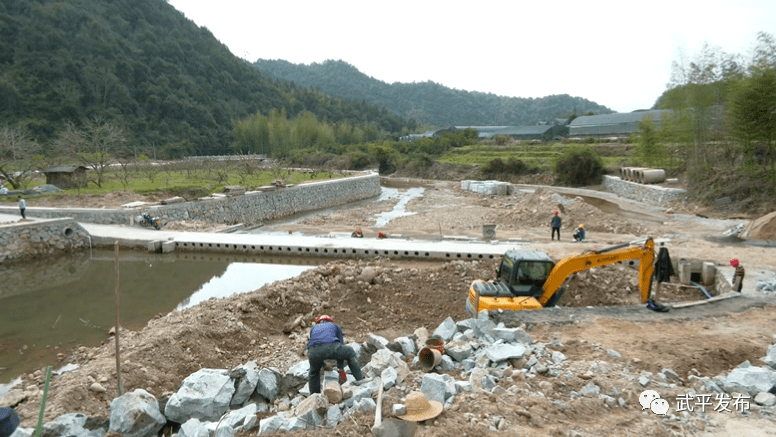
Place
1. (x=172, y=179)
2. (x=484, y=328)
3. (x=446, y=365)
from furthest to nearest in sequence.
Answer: (x=172, y=179)
(x=484, y=328)
(x=446, y=365)

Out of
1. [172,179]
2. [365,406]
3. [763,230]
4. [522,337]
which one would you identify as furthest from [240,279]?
[172,179]

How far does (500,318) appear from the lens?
337 inches

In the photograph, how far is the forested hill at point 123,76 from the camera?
58.0 meters

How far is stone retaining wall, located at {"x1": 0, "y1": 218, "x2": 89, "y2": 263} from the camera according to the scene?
17719 mm

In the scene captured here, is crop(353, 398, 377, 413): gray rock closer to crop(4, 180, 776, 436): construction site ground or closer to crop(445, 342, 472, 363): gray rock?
crop(4, 180, 776, 436): construction site ground

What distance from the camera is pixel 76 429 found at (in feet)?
17.7

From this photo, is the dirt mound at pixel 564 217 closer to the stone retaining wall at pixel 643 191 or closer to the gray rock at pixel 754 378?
the stone retaining wall at pixel 643 191

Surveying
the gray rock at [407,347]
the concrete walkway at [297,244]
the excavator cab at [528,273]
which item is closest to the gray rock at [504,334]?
the gray rock at [407,347]

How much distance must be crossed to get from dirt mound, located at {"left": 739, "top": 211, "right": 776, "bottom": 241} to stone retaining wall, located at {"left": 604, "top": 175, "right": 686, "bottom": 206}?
12.9 m

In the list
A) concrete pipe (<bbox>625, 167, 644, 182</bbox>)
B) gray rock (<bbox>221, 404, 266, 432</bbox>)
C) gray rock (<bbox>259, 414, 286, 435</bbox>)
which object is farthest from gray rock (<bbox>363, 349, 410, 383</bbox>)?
Result: concrete pipe (<bbox>625, 167, 644, 182</bbox>)

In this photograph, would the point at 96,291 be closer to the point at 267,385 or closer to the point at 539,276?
the point at 267,385

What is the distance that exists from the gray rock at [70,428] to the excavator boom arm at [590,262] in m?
7.84

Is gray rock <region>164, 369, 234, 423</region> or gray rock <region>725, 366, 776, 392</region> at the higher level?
gray rock <region>725, 366, 776, 392</region>

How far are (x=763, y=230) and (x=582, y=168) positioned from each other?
28570 mm
